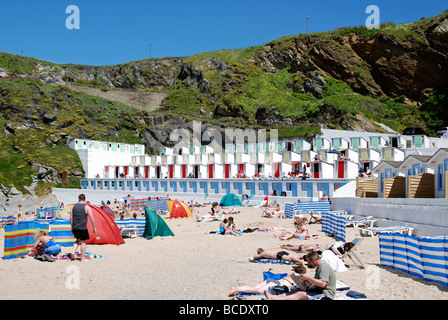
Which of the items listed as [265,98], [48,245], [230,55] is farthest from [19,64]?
[48,245]

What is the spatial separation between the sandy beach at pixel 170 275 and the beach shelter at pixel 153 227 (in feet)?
7.01

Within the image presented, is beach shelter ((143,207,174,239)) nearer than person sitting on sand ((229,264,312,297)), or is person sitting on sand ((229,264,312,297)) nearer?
person sitting on sand ((229,264,312,297))

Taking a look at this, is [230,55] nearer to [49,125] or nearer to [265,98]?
[265,98]

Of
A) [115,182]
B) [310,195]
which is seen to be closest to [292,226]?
[310,195]

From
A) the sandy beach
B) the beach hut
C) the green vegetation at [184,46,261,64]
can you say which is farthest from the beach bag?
the green vegetation at [184,46,261,64]

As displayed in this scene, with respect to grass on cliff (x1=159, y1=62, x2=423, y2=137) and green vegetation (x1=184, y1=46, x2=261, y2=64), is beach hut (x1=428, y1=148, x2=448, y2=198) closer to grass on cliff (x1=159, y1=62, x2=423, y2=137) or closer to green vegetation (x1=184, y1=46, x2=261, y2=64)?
grass on cliff (x1=159, y1=62, x2=423, y2=137)

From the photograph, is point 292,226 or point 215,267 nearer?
point 215,267

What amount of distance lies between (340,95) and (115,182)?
33655 millimetres

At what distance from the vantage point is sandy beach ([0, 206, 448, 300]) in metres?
7.22

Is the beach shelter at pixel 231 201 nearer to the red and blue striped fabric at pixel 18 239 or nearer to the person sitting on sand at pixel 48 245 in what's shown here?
the red and blue striped fabric at pixel 18 239

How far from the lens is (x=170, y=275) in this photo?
895 cm

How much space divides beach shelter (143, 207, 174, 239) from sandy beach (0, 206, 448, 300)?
84.1 inches

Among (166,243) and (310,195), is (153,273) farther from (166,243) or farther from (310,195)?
(310,195)

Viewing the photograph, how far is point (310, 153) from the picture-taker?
37219 millimetres
